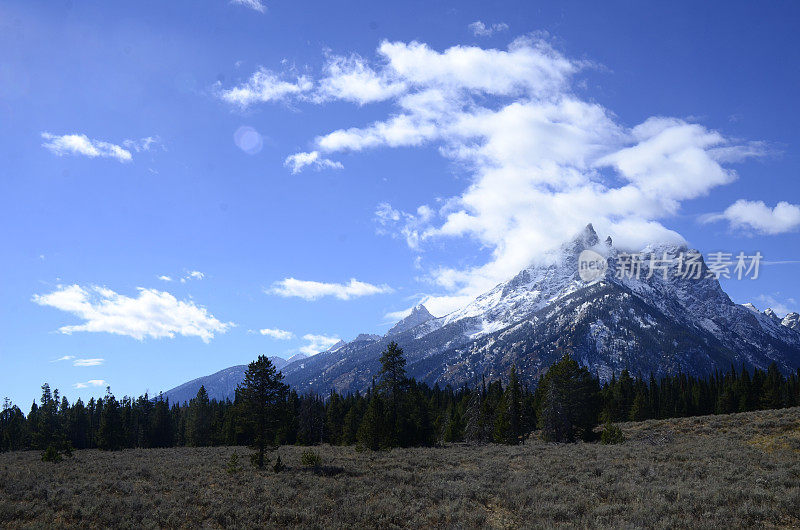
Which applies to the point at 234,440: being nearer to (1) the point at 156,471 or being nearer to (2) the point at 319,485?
(1) the point at 156,471

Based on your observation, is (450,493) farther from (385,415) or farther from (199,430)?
(199,430)

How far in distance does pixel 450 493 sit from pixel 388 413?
90.0 feet

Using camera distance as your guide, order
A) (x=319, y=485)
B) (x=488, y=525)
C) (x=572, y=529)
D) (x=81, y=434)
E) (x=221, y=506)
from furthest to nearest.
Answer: (x=81, y=434) → (x=319, y=485) → (x=221, y=506) → (x=488, y=525) → (x=572, y=529)

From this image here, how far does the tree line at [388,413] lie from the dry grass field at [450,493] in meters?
9.67

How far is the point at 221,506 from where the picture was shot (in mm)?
20141

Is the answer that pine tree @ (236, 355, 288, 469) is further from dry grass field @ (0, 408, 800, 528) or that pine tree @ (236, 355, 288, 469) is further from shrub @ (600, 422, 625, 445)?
shrub @ (600, 422, 625, 445)

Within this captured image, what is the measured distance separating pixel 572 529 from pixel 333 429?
72.5 meters

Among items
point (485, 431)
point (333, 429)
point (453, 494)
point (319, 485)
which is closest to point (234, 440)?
point (333, 429)

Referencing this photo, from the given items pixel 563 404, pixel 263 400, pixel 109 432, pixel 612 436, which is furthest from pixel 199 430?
pixel 612 436

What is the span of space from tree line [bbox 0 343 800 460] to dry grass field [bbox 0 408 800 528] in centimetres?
967

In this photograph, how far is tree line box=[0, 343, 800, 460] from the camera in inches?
1535

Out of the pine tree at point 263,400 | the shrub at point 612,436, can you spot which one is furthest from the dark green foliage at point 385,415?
the shrub at point 612,436

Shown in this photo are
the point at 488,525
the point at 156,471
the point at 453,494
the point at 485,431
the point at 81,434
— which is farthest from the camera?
the point at 81,434

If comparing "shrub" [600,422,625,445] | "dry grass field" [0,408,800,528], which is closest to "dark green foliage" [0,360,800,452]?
"shrub" [600,422,625,445]
